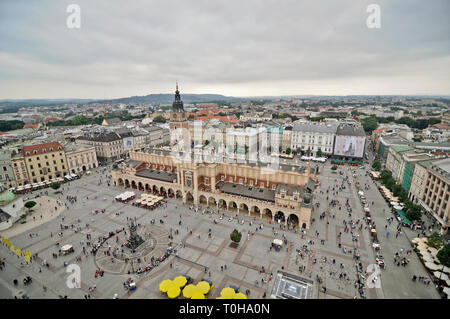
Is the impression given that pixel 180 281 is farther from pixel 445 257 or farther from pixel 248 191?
pixel 445 257

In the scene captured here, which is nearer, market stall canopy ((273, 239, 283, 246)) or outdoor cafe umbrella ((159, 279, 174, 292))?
outdoor cafe umbrella ((159, 279, 174, 292))

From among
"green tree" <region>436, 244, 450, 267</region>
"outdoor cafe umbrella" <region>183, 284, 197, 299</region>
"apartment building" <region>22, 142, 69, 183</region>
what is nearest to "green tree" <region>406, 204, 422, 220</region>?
"green tree" <region>436, 244, 450, 267</region>

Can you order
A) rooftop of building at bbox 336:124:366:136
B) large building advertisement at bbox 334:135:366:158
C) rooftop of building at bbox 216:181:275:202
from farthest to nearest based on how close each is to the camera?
rooftop of building at bbox 336:124:366:136, large building advertisement at bbox 334:135:366:158, rooftop of building at bbox 216:181:275:202

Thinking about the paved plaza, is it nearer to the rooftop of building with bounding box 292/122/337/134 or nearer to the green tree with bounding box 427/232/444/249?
the green tree with bounding box 427/232/444/249

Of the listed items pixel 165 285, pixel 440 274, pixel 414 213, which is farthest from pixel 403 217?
pixel 165 285

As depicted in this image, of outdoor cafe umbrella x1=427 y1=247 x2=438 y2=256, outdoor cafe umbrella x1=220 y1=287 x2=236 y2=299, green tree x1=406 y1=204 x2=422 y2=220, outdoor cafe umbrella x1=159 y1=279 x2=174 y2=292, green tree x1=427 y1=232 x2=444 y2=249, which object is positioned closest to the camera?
outdoor cafe umbrella x1=220 y1=287 x2=236 y2=299

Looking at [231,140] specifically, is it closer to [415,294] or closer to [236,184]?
[236,184]
